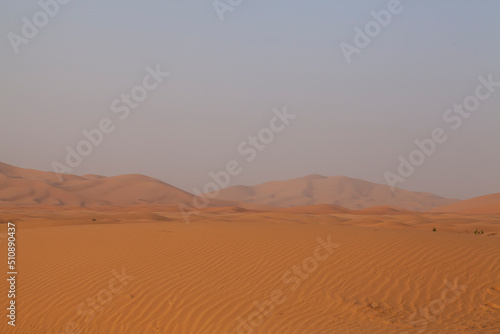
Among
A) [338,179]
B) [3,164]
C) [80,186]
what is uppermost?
[3,164]

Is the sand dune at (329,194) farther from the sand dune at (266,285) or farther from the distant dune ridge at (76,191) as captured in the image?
the sand dune at (266,285)

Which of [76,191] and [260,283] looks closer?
[260,283]

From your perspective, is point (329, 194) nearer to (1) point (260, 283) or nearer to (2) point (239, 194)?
(2) point (239, 194)

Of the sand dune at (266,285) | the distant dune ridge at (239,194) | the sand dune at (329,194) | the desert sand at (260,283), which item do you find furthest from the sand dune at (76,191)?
the sand dune at (266,285)

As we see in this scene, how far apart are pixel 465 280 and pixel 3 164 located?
3901 inches

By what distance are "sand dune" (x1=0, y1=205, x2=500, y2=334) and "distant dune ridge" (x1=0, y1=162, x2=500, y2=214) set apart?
35204mm

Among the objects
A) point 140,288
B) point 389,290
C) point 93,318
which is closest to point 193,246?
point 140,288

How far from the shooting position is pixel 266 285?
8273 mm

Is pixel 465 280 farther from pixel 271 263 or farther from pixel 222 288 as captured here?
pixel 222 288

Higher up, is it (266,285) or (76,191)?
(76,191)

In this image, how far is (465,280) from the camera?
7953 mm

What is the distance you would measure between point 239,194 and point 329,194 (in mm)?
28008

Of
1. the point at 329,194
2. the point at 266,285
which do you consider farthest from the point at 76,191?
the point at 266,285

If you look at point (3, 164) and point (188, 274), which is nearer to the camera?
point (188, 274)
